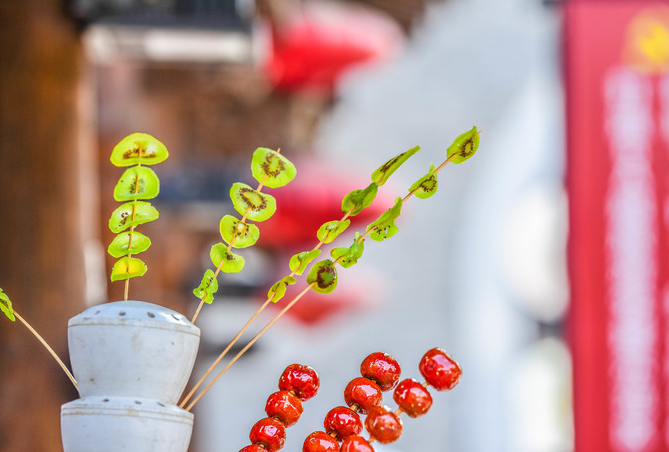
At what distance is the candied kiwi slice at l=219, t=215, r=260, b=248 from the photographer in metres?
0.95

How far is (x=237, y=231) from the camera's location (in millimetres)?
958

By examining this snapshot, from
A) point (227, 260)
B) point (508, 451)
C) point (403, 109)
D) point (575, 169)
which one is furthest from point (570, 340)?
point (403, 109)

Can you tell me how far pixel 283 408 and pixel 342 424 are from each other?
6cm

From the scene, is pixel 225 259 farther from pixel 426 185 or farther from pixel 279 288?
pixel 426 185

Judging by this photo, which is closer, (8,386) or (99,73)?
(8,386)

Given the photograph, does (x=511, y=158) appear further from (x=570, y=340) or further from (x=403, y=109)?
(x=570, y=340)

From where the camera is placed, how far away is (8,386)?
1730 millimetres

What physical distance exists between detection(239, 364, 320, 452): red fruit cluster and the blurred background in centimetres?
91

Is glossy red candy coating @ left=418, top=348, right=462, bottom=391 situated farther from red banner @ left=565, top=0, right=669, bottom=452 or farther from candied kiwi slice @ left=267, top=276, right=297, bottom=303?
red banner @ left=565, top=0, right=669, bottom=452

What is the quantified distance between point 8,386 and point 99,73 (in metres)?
1.77

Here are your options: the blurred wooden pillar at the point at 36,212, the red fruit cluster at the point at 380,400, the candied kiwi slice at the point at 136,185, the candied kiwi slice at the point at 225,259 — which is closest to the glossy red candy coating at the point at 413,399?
the red fruit cluster at the point at 380,400

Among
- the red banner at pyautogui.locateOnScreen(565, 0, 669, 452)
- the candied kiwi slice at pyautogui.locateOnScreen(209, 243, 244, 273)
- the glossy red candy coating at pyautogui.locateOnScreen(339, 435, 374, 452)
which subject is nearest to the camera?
the glossy red candy coating at pyautogui.locateOnScreen(339, 435, 374, 452)

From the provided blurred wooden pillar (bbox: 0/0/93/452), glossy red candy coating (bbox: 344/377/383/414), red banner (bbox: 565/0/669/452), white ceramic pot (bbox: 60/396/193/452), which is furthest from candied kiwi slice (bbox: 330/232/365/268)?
red banner (bbox: 565/0/669/452)

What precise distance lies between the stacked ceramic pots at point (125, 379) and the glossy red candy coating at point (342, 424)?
0.48ft
